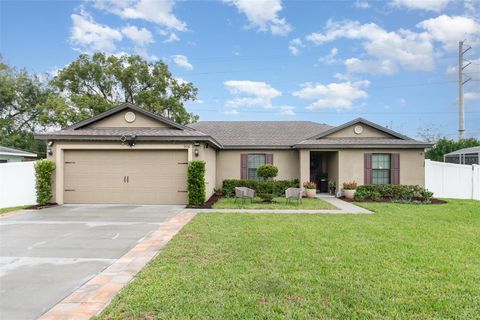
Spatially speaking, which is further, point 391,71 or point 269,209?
point 391,71

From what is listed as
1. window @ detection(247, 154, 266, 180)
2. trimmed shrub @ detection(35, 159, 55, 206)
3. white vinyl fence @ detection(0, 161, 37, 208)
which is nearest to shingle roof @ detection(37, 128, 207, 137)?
trimmed shrub @ detection(35, 159, 55, 206)

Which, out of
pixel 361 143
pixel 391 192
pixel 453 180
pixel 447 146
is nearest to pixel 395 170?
pixel 391 192

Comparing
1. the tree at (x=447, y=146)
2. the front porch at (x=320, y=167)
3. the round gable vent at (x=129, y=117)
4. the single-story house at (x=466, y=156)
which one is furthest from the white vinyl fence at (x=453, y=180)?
the round gable vent at (x=129, y=117)

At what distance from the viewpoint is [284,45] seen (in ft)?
65.8

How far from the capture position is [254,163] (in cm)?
1622

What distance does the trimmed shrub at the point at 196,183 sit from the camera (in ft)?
37.4

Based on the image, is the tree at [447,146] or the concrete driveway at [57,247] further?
the tree at [447,146]

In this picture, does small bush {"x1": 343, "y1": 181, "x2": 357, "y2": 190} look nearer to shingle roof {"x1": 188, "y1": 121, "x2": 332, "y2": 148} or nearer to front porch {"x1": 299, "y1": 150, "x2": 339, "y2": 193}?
front porch {"x1": 299, "y1": 150, "x2": 339, "y2": 193}

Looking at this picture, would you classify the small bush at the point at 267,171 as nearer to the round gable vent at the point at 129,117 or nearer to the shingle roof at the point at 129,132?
the shingle roof at the point at 129,132

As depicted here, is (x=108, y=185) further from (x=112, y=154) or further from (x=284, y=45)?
(x=284, y=45)

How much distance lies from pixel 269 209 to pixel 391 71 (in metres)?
17.2

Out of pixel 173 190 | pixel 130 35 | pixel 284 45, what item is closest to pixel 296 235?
pixel 173 190

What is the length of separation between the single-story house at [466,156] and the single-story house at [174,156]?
8.98 meters

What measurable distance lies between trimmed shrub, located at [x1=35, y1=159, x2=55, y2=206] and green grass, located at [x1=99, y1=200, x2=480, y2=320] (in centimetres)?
728
